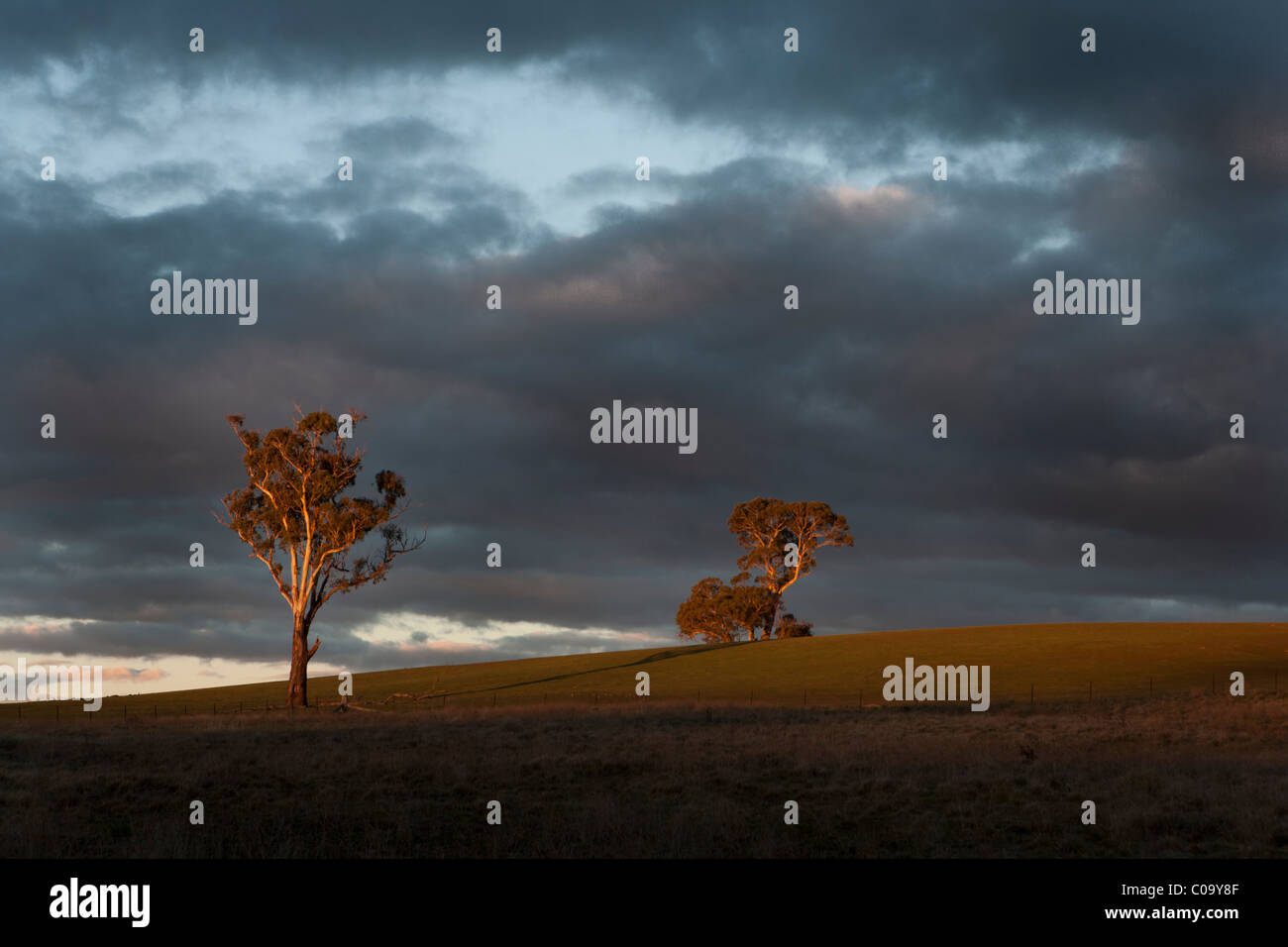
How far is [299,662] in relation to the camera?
57.9 meters

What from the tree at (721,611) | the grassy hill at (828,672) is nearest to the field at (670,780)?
the grassy hill at (828,672)

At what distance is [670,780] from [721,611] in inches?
2913

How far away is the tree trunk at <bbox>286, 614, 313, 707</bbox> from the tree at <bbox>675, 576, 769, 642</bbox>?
155 ft

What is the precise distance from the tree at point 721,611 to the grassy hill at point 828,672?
5335mm

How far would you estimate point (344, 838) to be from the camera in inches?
721

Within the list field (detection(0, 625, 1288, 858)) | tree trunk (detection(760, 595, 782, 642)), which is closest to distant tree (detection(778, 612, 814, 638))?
tree trunk (detection(760, 595, 782, 642))

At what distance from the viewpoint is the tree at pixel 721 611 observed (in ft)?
322

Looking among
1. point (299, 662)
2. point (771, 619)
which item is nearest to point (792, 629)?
point (771, 619)

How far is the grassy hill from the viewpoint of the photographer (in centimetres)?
6150
